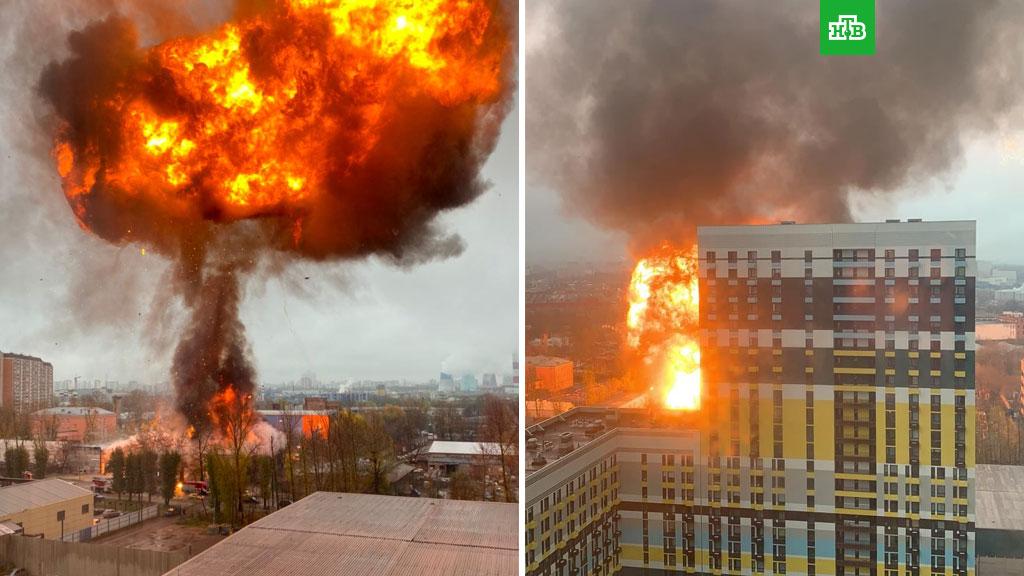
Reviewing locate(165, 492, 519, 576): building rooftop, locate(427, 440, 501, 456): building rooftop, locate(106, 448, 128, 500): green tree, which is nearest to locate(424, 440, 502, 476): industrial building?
locate(427, 440, 501, 456): building rooftop

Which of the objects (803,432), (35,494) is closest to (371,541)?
(35,494)

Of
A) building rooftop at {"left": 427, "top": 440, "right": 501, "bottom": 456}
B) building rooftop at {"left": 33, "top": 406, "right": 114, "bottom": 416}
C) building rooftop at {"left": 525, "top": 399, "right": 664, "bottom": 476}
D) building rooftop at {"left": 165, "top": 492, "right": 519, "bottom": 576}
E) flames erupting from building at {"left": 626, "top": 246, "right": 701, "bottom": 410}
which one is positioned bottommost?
building rooftop at {"left": 165, "top": 492, "right": 519, "bottom": 576}

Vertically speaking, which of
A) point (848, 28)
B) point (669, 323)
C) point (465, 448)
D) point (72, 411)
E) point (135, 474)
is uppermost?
point (848, 28)

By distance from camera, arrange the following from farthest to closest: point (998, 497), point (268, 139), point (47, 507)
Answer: point (268, 139) → point (47, 507) → point (998, 497)

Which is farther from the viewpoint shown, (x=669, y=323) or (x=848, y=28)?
(x=669, y=323)

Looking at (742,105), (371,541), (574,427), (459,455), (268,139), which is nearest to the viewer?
(742,105)

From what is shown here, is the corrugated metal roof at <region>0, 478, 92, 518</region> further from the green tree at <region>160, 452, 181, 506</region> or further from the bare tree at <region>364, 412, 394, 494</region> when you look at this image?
the bare tree at <region>364, 412, 394, 494</region>

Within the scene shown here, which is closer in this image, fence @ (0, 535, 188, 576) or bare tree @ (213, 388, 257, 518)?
fence @ (0, 535, 188, 576)

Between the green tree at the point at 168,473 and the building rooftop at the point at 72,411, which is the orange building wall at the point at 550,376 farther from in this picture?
the building rooftop at the point at 72,411

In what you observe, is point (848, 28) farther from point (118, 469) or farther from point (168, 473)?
point (118, 469)
